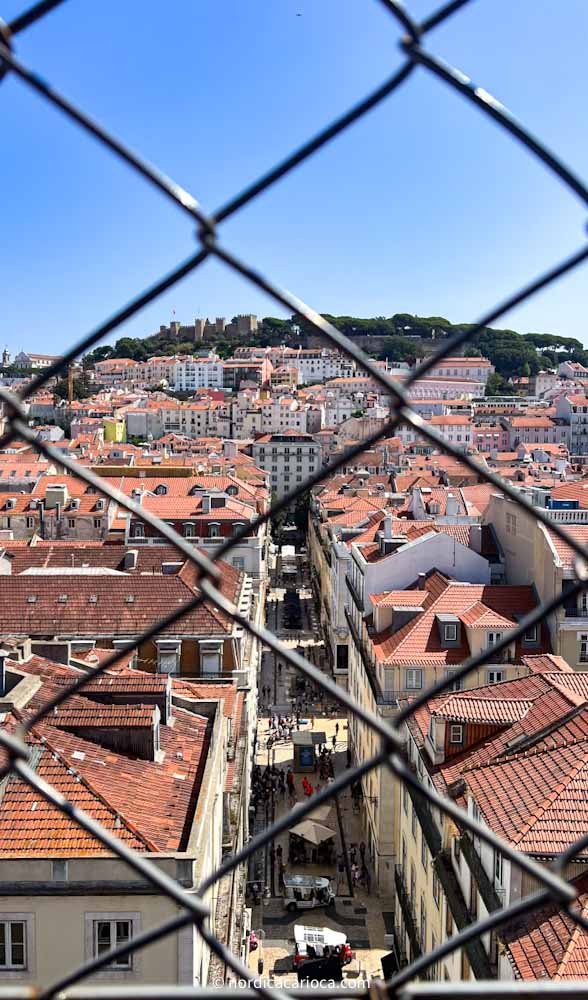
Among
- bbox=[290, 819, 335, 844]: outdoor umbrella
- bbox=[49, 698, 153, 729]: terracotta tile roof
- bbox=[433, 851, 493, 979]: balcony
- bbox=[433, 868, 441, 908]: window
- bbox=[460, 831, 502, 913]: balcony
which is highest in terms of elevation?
bbox=[49, 698, 153, 729]: terracotta tile roof

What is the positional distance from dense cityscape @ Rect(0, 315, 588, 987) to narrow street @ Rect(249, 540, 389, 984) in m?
0.07

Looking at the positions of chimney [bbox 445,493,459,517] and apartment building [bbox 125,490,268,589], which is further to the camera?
chimney [bbox 445,493,459,517]

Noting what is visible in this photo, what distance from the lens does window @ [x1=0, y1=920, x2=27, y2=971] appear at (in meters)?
9.16

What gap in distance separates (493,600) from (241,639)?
5994 millimetres

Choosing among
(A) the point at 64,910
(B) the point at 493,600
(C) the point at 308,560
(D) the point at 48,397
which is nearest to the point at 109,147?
(A) the point at 64,910

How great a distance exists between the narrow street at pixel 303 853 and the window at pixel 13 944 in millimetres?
4087

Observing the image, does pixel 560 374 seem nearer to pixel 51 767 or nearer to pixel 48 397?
pixel 48 397

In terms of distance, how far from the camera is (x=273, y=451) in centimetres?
7988

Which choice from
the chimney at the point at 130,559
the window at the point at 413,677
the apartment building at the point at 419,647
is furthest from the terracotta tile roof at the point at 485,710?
the chimney at the point at 130,559

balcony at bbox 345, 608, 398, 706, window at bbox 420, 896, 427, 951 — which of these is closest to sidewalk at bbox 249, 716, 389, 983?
window at bbox 420, 896, 427, 951

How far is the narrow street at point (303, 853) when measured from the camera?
1864 centimetres

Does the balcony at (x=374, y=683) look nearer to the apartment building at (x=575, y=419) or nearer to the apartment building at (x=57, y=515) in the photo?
A: the apartment building at (x=57, y=515)

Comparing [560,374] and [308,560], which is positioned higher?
[560,374]

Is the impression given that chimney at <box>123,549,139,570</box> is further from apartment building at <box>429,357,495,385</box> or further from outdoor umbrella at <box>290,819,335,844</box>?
apartment building at <box>429,357,495,385</box>
